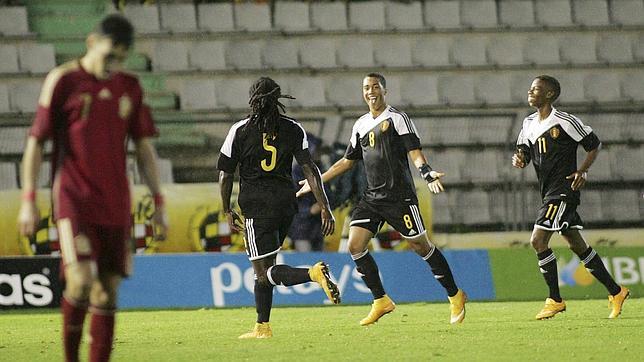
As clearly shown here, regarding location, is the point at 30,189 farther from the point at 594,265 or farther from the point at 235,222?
the point at 594,265

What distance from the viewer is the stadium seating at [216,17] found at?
22.0 m

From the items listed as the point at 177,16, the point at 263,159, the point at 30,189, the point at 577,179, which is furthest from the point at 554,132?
the point at 177,16

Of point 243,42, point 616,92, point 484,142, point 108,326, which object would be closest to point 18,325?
point 108,326

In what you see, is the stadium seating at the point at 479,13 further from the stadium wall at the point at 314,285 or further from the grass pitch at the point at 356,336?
the grass pitch at the point at 356,336

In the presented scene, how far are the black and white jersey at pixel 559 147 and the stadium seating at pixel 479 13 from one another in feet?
36.2

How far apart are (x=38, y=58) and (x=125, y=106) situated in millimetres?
15017

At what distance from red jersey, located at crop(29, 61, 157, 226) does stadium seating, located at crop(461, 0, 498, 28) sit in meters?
17.1

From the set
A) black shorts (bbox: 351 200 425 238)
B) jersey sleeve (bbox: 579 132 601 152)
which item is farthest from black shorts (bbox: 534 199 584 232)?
black shorts (bbox: 351 200 425 238)

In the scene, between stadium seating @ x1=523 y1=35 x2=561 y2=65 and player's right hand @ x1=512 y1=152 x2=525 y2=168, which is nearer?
player's right hand @ x1=512 y1=152 x2=525 y2=168

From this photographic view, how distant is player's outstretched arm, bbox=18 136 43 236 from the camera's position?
600cm

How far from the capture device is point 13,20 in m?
21.3

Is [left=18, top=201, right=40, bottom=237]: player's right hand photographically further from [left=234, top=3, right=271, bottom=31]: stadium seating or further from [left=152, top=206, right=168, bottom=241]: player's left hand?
[left=234, top=3, right=271, bottom=31]: stadium seating

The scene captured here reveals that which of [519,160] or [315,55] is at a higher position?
[315,55]

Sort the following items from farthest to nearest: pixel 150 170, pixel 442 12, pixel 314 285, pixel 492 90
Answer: pixel 442 12 → pixel 492 90 → pixel 314 285 → pixel 150 170
